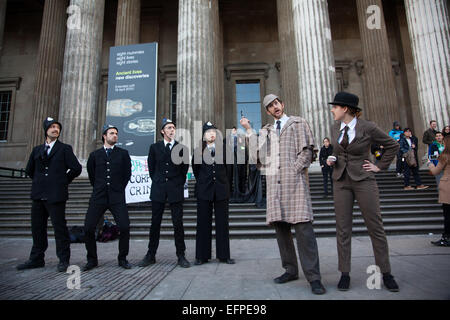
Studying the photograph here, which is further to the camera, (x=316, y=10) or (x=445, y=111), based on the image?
(x=316, y=10)

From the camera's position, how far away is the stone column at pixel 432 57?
10.0 m

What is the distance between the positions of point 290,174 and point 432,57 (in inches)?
428

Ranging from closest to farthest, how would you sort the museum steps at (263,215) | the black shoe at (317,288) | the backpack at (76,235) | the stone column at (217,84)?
the black shoe at (317,288) → the backpack at (76,235) → the museum steps at (263,215) → the stone column at (217,84)

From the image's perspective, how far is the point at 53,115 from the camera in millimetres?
15234

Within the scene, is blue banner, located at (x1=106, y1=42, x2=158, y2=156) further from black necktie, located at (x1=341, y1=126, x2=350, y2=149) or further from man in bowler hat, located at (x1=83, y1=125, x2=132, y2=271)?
black necktie, located at (x1=341, y1=126, x2=350, y2=149)

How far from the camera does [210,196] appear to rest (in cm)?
421

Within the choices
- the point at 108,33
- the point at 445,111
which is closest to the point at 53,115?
the point at 108,33

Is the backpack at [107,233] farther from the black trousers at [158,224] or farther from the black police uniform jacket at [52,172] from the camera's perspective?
the black trousers at [158,224]

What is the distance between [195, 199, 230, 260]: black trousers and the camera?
4102mm

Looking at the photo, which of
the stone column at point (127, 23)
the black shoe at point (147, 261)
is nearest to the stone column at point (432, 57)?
the black shoe at point (147, 261)

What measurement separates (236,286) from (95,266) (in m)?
2.24

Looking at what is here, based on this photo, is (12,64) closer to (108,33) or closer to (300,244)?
(108,33)

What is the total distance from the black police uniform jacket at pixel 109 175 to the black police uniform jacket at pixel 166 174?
437 millimetres

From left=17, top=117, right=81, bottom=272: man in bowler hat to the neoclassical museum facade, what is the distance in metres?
6.85
